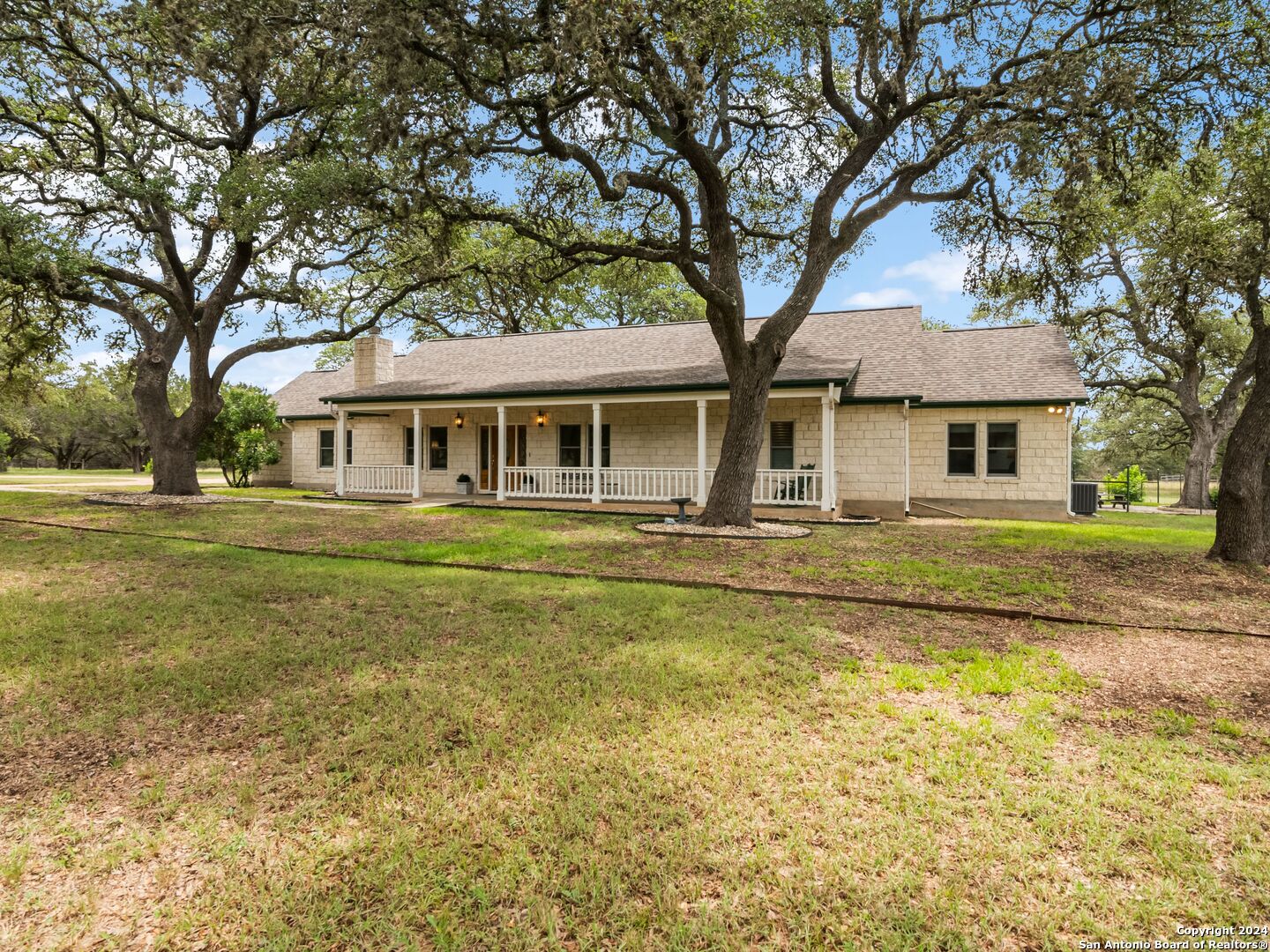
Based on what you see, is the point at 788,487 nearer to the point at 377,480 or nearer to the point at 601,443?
the point at 601,443

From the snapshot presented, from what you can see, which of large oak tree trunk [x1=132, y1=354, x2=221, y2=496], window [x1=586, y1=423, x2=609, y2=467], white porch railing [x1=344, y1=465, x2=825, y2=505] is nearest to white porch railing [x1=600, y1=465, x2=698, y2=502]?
white porch railing [x1=344, y1=465, x2=825, y2=505]

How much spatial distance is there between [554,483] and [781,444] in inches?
242

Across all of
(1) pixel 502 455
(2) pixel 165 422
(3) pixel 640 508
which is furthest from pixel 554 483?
(2) pixel 165 422

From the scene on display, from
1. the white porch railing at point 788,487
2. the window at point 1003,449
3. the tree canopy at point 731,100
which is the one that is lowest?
the white porch railing at point 788,487

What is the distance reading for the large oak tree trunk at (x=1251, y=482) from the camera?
27.9 ft

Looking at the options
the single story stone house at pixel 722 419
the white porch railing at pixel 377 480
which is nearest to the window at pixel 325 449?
the single story stone house at pixel 722 419

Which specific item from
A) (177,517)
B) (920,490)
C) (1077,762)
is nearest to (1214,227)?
(920,490)

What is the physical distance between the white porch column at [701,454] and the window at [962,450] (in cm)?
642

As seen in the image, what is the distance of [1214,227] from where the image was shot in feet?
34.9

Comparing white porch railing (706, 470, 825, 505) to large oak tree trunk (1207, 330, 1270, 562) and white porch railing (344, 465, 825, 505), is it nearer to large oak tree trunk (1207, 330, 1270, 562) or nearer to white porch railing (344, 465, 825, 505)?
white porch railing (344, 465, 825, 505)

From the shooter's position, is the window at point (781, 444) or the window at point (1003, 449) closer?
the window at point (1003, 449)

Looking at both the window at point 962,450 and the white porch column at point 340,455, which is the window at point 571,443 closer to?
the white porch column at point 340,455

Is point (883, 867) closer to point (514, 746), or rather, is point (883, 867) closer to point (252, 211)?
point (514, 746)

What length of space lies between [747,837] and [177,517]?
14.4 m
